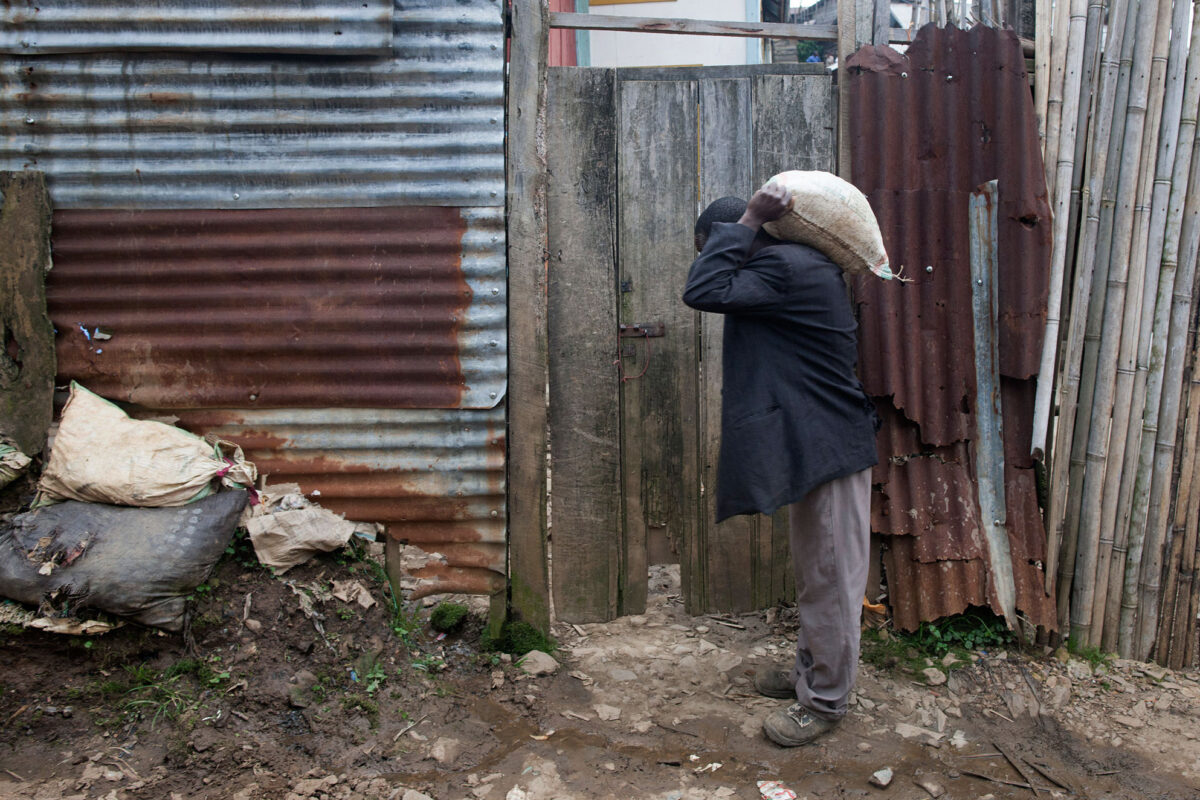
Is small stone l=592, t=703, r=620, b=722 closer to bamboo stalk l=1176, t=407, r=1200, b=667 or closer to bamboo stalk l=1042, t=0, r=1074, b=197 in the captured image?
bamboo stalk l=1176, t=407, r=1200, b=667

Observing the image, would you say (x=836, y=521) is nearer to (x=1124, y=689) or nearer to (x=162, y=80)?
(x=1124, y=689)

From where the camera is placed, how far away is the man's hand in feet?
9.11

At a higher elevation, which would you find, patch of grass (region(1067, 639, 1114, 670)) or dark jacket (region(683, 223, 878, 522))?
dark jacket (region(683, 223, 878, 522))

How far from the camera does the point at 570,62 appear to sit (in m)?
9.40

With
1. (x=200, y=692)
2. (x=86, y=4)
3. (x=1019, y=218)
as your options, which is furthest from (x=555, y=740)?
(x=86, y=4)

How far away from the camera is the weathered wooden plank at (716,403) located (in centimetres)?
350

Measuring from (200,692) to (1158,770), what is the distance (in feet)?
11.2

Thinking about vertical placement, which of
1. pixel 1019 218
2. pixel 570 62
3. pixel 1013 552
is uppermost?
pixel 570 62

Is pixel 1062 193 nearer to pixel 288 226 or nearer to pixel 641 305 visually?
pixel 641 305

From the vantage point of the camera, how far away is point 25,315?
325 centimetres

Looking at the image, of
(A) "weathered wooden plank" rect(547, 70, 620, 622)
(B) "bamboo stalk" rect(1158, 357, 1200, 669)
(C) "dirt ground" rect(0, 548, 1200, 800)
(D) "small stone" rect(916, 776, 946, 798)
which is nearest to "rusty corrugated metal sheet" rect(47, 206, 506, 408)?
(A) "weathered wooden plank" rect(547, 70, 620, 622)

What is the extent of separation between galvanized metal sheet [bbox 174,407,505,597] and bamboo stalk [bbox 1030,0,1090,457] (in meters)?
2.26

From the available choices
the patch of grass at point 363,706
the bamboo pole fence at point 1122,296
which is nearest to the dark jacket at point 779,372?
Result: the bamboo pole fence at point 1122,296

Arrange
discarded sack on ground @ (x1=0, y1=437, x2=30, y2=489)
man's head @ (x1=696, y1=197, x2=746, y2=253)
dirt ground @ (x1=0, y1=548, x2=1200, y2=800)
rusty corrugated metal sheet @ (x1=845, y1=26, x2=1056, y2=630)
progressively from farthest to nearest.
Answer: rusty corrugated metal sheet @ (x1=845, y1=26, x2=1056, y2=630)
discarded sack on ground @ (x1=0, y1=437, x2=30, y2=489)
man's head @ (x1=696, y1=197, x2=746, y2=253)
dirt ground @ (x1=0, y1=548, x2=1200, y2=800)
